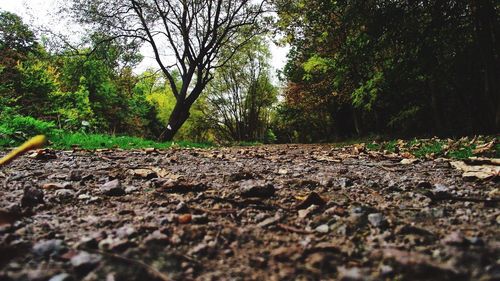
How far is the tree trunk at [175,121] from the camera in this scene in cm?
1355

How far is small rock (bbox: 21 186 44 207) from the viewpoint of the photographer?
1.80 m

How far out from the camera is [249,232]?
1459mm

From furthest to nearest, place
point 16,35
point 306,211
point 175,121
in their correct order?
point 16,35 → point 175,121 → point 306,211

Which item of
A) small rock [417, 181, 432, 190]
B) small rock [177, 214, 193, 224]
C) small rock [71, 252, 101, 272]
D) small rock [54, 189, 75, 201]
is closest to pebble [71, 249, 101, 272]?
small rock [71, 252, 101, 272]

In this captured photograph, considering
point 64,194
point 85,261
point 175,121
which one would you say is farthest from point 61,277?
point 175,121

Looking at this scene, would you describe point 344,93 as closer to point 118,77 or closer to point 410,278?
point 118,77

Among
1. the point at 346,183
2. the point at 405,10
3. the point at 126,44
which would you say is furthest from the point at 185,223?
the point at 126,44

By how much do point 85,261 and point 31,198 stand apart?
0.99 m

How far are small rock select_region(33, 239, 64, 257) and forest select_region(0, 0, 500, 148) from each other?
688cm

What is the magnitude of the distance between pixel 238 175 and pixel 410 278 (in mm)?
1863

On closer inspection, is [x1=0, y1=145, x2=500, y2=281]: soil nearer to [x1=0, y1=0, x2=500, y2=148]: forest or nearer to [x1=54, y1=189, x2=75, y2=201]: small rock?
[x1=54, y1=189, x2=75, y2=201]: small rock

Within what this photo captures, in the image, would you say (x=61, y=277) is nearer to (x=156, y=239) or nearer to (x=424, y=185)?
(x=156, y=239)

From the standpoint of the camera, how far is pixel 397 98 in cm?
1806

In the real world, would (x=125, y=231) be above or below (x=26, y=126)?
below
